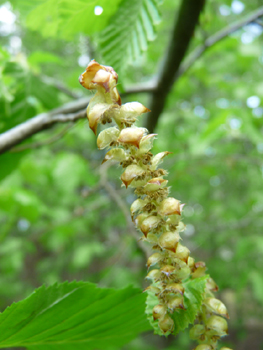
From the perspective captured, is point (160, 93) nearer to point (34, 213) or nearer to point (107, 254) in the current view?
point (34, 213)

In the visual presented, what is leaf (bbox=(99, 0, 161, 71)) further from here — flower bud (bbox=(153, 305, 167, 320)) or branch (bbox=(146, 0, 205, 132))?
flower bud (bbox=(153, 305, 167, 320))

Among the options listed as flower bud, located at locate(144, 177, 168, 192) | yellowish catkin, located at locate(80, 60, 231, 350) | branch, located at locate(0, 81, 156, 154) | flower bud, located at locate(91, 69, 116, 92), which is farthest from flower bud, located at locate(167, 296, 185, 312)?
branch, located at locate(0, 81, 156, 154)

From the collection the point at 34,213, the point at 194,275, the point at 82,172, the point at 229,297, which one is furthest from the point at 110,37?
the point at 229,297

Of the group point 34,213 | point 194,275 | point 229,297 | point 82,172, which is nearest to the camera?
point 194,275

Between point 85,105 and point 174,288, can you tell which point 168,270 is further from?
point 85,105

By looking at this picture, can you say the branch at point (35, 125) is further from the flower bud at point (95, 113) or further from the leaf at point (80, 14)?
the flower bud at point (95, 113)

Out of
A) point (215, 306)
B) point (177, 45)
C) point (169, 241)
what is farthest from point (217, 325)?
point (177, 45)

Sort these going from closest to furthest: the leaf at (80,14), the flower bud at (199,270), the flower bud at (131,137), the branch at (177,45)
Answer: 1. the flower bud at (131,137)
2. the flower bud at (199,270)
3. the leaf at (80,14)
4. the branch at (177,45)

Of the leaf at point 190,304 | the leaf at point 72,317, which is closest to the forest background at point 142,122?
the leaf at point 72,317
